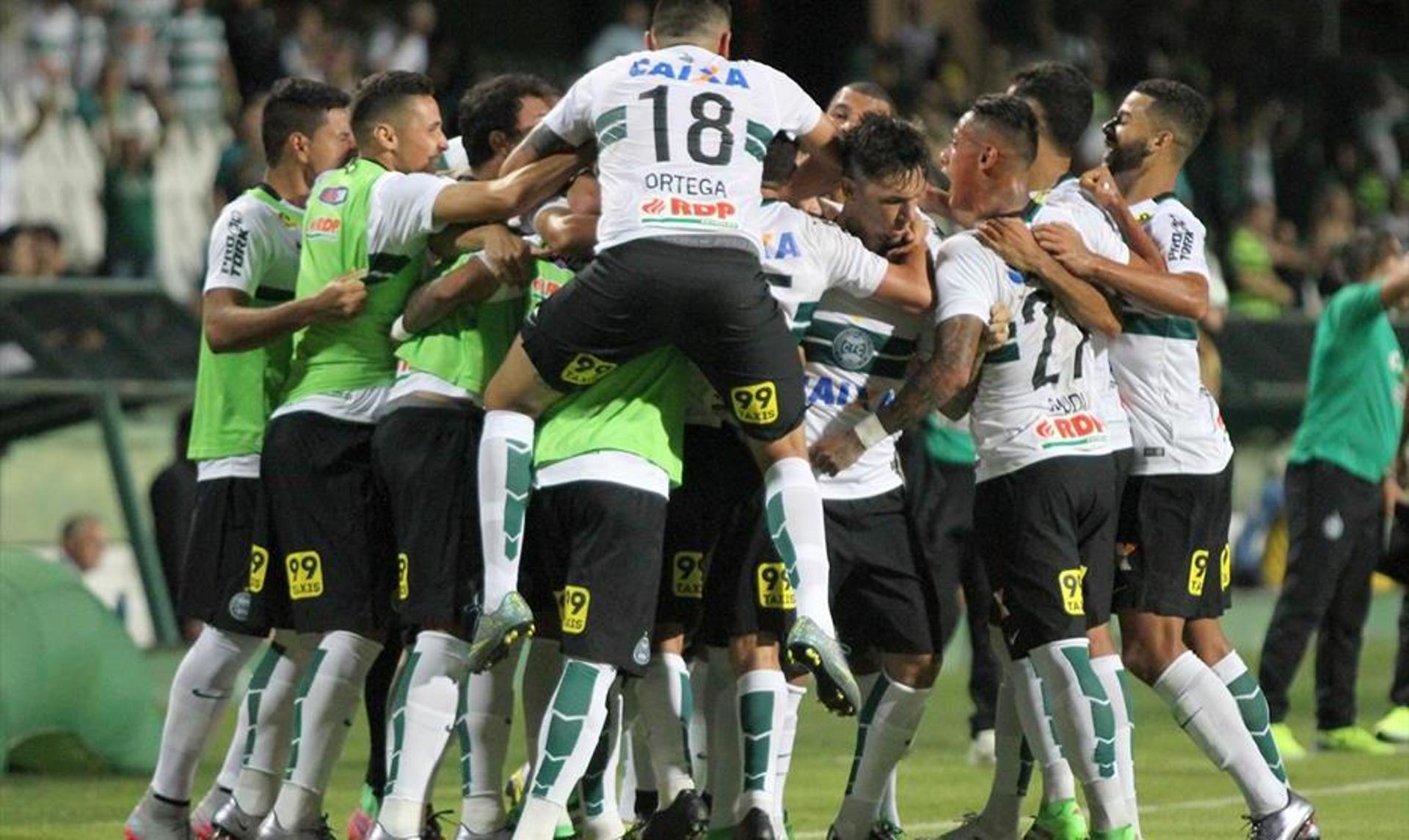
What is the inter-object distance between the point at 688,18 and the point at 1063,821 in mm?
2923

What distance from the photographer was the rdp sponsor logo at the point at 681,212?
7754mm

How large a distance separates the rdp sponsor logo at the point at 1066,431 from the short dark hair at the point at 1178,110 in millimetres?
1214

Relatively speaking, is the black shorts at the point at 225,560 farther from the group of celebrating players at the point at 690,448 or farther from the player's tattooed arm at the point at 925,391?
the player's tattooed arm at the point at 925,391

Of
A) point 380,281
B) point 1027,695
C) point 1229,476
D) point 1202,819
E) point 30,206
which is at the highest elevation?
point 30,206

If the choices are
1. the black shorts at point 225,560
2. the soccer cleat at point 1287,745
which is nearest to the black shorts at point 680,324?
the black shorts at point 225,560

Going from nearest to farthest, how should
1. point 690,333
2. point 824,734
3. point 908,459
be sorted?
1. point 690,333
2. point 908,459
3. point 824,734

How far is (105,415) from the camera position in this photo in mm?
15414

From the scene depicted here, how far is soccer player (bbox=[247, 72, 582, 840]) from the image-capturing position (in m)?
8.72

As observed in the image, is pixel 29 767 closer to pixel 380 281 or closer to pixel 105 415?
pixel 105 415

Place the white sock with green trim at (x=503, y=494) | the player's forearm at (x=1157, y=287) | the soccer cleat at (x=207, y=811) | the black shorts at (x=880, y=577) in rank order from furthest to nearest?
1. the soccer cleat at (x=207, y=811)
2. the black shorts at (x=880, y=577)
3. the player's forearm at (x=1157, y=287)
4. the white sock with green trim at (x=503, y=494)

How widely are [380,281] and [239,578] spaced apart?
1.26m

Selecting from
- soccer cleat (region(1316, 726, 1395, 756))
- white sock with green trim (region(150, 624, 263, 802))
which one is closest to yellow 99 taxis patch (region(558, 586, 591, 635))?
white sock with green trim (region(150, 624, 263, 802))

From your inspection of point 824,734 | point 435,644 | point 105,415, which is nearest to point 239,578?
point 435,644

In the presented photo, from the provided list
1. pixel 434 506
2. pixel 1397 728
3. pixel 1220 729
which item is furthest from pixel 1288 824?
pixel 1397 728
